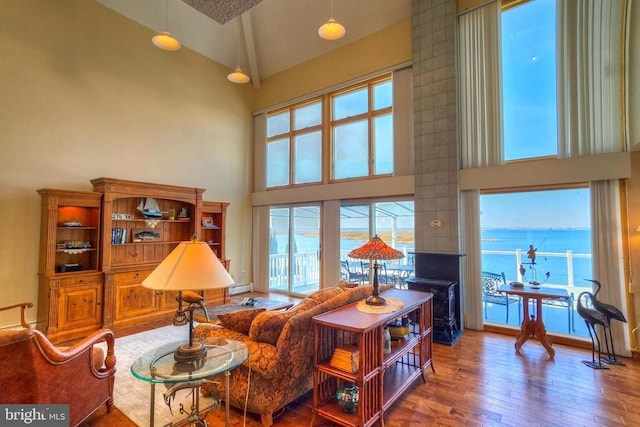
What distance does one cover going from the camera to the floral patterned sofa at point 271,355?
2373 mm

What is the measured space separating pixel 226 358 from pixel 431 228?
13.2 ft

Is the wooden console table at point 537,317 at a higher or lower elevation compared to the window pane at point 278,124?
lower

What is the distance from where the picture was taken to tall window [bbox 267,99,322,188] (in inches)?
275

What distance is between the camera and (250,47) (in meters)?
7.31

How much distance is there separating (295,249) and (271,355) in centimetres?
493

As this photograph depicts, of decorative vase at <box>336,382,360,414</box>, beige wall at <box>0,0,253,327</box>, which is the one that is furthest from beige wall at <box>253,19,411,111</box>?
decorative vase at <box>336,382,360,414</box>

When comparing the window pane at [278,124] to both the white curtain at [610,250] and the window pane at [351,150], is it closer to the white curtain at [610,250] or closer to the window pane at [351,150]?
the window pane at [351,150]

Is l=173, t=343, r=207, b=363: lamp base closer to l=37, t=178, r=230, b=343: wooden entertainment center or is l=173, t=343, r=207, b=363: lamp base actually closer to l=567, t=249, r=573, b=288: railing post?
l=37, t=178, r=230, b=343: wooden entertainment center

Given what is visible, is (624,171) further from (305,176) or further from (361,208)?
(305,176)

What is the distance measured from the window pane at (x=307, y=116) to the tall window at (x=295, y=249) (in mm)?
1964

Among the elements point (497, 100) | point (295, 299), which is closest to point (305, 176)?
point (295, 299)

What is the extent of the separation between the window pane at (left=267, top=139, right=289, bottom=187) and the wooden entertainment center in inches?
83.8

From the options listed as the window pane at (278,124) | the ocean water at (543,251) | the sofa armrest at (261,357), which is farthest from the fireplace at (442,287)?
the window pane at (278,124)

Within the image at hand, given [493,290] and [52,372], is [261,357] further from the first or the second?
[493,290]
